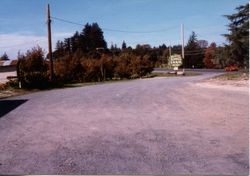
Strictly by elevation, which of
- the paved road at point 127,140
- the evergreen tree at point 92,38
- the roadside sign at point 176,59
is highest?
the evergreen tree at point 92,38

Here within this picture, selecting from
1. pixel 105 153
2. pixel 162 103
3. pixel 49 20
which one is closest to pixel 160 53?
pixel 49 20

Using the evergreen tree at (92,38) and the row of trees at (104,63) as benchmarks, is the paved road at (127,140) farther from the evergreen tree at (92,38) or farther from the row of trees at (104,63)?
the evergreen tree at (92,38)

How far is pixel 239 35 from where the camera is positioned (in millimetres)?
49969

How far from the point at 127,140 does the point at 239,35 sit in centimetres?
4358

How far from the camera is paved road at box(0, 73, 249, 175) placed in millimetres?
7109

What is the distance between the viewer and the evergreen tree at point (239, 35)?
4938cm

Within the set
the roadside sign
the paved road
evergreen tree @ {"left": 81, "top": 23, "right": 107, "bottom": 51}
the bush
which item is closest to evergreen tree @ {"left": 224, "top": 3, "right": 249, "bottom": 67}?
the roadside sign

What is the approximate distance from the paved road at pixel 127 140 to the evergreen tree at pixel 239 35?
35597 millimetres

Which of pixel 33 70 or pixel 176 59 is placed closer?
pixel 33 70

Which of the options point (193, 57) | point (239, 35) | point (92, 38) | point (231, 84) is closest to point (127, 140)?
point (231, 84)

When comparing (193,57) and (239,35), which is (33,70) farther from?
(193,57)

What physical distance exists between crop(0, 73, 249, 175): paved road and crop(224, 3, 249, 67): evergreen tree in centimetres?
3560

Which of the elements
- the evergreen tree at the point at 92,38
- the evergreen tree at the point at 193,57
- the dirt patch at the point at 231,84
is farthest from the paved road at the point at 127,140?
the evergreen tree at the point at 92,38

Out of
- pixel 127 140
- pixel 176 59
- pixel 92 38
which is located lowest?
pixel 127 140
